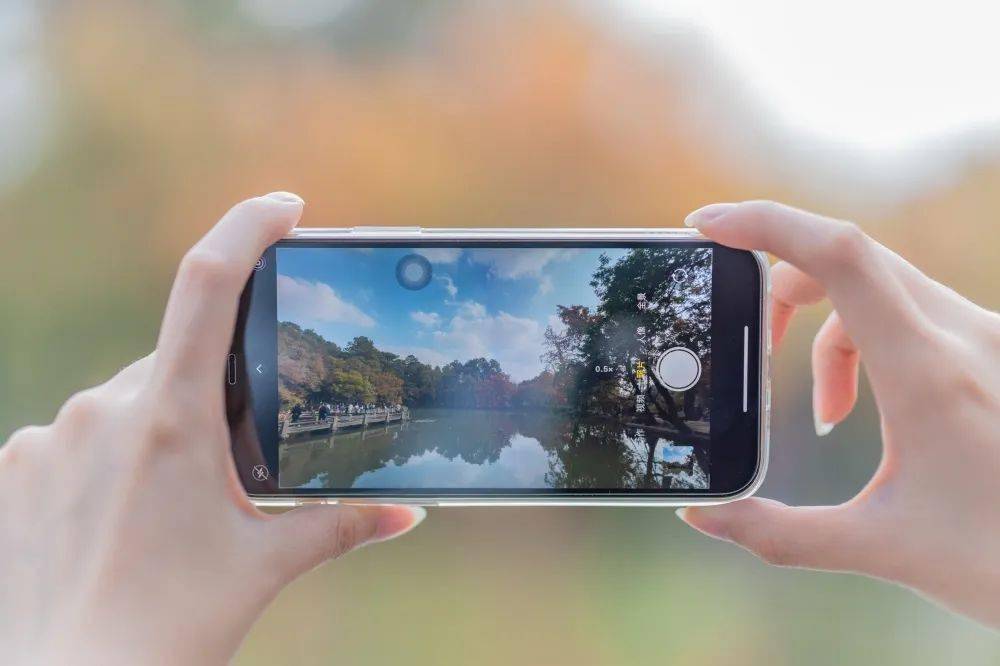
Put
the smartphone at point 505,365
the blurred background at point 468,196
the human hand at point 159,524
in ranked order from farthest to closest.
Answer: the blurred background at point 468,196 → the smartphone at point 505,365 → the human hand at point 159,524

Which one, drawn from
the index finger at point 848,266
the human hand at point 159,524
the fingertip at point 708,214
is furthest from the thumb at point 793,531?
the human hand at point 159,524

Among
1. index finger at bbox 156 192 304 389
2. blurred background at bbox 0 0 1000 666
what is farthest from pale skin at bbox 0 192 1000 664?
blurred background at bbox 0 0 1000 666

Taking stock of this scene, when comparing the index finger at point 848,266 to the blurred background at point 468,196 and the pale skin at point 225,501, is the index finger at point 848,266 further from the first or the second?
the blurred background at point 468,196

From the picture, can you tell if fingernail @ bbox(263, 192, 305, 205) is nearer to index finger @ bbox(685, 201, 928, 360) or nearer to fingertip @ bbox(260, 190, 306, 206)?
fingertip @ bbox(260, 190, 306, 206)

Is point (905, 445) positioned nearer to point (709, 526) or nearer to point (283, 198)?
point (709, 526)

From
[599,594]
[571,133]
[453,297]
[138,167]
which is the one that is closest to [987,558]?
[453,297]

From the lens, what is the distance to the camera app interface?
0.62m

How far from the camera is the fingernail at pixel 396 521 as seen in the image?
24.7 inches

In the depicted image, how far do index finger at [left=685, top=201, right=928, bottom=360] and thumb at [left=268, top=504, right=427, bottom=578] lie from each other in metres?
0.45

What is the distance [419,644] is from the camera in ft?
4.03

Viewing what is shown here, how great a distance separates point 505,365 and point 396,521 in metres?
0.20

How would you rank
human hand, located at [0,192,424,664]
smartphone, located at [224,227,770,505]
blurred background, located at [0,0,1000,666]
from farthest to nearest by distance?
1. blurred background, located at [0,0,1000,666]
2. smartphone, located at [224,227,770,505]
3. human hand, located at [0,192,424,664]

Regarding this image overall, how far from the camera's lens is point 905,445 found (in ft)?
1.75

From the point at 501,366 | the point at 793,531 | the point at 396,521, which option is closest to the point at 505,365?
the point at 501,366
